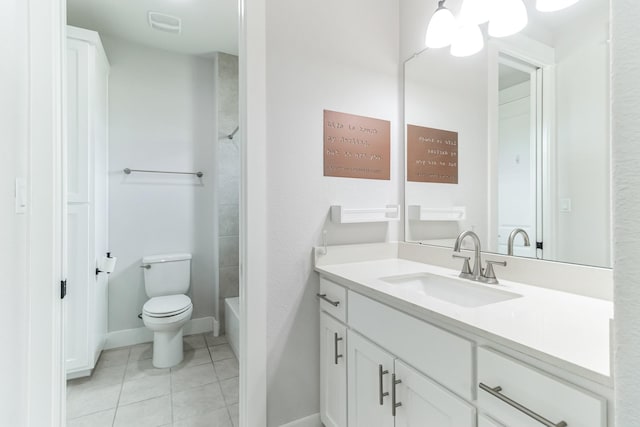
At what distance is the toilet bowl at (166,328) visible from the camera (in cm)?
213

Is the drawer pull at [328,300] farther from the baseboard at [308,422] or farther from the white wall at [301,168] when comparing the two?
the baseboard at [308,422]

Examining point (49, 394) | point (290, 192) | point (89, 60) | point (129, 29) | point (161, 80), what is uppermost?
point (129, 29)

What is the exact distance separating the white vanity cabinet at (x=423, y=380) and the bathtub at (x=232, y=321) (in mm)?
1101

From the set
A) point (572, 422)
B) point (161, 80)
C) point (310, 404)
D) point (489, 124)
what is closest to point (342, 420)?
point (310, 404)

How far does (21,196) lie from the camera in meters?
0.95

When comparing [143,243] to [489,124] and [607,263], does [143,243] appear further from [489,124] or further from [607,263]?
[607,263]

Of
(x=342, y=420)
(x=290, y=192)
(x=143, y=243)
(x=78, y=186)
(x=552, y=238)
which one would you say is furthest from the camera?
(x=143, y=243)

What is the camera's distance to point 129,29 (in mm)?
2406

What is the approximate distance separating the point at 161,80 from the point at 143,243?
1.52 meters

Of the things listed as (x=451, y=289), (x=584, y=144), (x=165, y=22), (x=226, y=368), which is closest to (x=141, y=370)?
(x=226, y=368)

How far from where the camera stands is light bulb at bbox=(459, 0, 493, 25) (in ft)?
4.22

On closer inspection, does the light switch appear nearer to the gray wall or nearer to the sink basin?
the sink basin

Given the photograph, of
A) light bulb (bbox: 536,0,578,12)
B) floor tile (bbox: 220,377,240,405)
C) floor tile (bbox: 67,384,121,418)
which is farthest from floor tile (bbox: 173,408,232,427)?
light bulb (bbox: 536,0,578,12)

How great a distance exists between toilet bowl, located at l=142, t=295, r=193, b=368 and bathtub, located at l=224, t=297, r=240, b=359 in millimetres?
353
